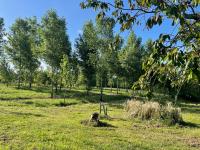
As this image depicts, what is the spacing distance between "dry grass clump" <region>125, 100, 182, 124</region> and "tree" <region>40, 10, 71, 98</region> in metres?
25.7

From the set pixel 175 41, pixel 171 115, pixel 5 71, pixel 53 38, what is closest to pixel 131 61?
pixel 53 38

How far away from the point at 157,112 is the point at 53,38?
95.9 ft

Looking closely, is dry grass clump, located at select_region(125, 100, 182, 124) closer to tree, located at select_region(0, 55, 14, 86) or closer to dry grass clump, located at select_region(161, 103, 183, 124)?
dry grass clump, located at select_region(161, 103, 183, 124)

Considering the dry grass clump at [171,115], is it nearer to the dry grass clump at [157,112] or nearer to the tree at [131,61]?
the dry grass clump at [157,112]

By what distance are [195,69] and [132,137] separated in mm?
11007

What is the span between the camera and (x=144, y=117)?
20984 mm

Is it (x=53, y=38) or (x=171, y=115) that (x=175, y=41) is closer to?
(x=171, y=115)

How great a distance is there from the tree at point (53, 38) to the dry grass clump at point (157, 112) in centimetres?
2570

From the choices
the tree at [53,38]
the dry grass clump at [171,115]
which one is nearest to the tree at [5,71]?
the tree at [53,38]

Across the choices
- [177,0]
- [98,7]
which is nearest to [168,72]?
[177,0]

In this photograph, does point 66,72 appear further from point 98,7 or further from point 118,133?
point 98,7

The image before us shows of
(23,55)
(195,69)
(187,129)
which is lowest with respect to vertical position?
(187,129)

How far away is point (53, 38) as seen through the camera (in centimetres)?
4659

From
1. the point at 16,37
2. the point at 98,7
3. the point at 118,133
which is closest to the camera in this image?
the point at 98,7
